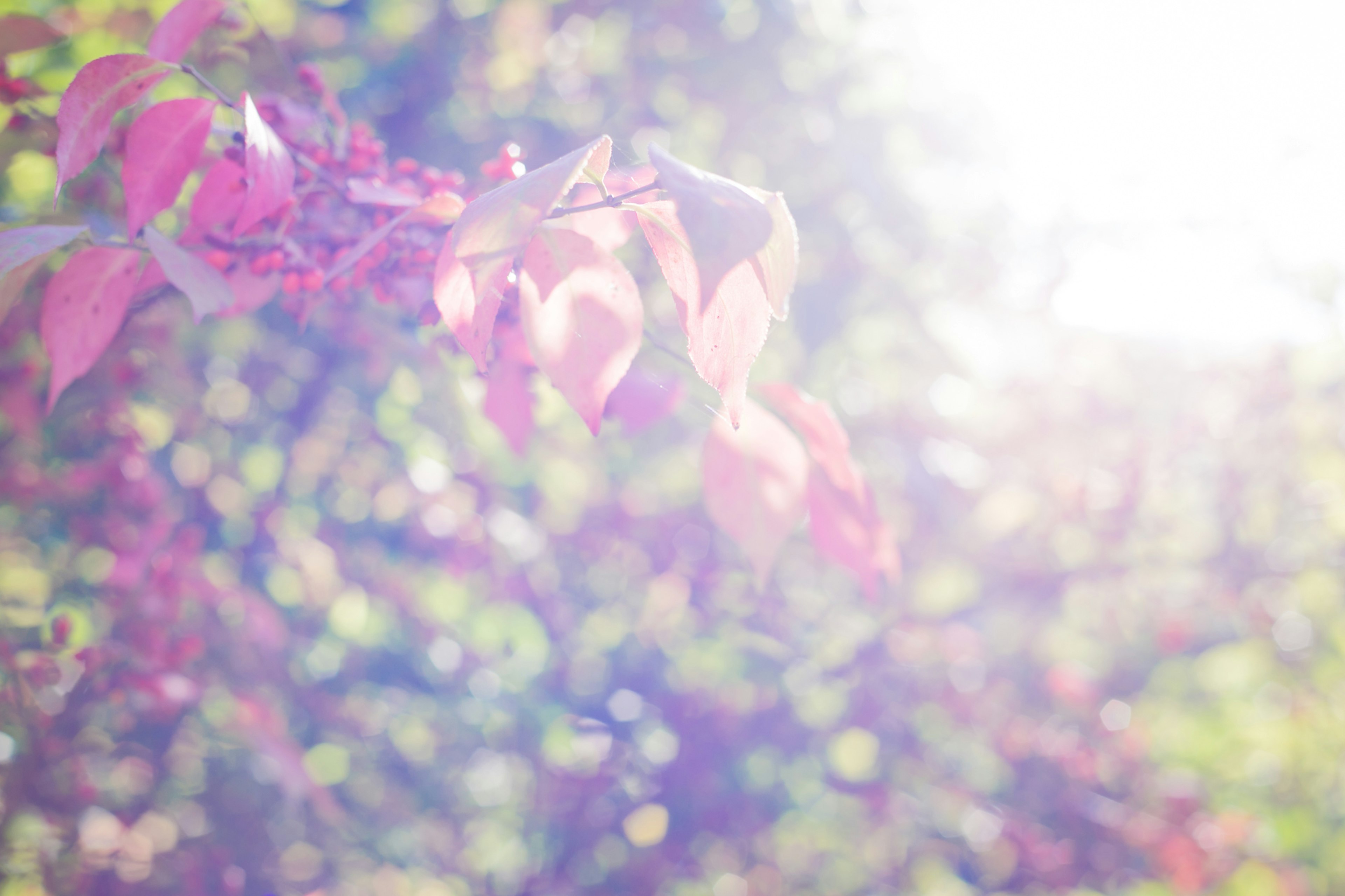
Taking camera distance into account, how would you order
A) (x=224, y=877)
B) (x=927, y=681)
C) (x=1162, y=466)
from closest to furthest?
1. (x=224, y=877)
2. (x=927, y=681)
3. (x=1162, y=466)

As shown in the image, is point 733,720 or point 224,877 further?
point 733,720

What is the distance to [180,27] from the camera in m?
0.79

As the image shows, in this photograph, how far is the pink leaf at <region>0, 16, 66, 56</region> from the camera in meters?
0.89

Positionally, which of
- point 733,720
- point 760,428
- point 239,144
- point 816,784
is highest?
point 239,144

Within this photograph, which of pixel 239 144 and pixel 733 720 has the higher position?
pixel 239 144

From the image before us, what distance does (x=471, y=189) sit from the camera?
102 cm

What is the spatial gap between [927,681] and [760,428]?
178 cm

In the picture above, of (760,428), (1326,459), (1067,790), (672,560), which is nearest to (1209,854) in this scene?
(1067,790)

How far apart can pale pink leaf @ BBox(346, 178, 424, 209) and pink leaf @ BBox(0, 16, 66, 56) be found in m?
0.50

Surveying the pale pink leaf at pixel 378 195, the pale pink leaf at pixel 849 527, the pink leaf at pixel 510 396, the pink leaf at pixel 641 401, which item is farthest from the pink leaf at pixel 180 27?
the pale pink leaf at pixel 849 527

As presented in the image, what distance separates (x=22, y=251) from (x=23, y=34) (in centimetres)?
61

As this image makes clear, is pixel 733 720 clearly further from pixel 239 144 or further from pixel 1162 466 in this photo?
pixel 1162 466

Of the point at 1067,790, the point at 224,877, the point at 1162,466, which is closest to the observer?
the point at 224,877

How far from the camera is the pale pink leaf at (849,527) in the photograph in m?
0.88
